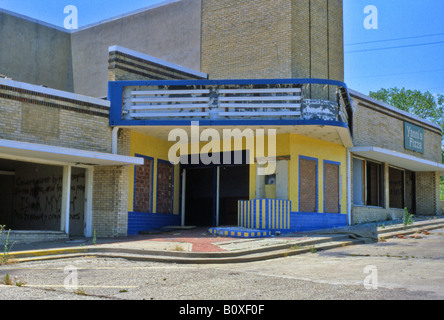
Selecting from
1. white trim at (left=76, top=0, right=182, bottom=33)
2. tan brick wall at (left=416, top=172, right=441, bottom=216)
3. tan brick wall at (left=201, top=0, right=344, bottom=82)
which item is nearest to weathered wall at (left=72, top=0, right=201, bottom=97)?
white trim at (left=76, top=0, right=182, bottom=33)

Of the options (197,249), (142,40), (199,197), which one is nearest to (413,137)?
(199,197)

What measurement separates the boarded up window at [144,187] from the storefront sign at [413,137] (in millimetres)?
13414

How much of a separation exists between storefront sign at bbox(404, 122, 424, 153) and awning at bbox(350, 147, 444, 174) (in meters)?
0.92

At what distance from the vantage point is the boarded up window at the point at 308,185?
17.8 metres

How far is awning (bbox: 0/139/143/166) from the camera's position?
13445 millimetres

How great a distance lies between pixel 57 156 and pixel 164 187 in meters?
4.98

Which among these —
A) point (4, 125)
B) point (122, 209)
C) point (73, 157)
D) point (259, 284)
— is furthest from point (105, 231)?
point (259, 284)

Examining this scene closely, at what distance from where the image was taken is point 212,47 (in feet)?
72.9

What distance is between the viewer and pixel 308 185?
59.3ft

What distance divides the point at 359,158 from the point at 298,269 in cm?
1274

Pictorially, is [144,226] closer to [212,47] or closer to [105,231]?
[105,231]

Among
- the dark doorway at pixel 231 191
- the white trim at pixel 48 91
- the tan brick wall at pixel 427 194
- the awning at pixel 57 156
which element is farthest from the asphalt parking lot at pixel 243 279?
A: the tan brick wall at pixel 427 194

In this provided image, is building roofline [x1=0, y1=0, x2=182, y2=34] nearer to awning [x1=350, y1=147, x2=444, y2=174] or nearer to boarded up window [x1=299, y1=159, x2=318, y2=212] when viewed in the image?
boarded up window [x1=299, y1=159, x2=318, y2=212]

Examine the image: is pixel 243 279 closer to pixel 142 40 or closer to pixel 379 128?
pixel 379 128
